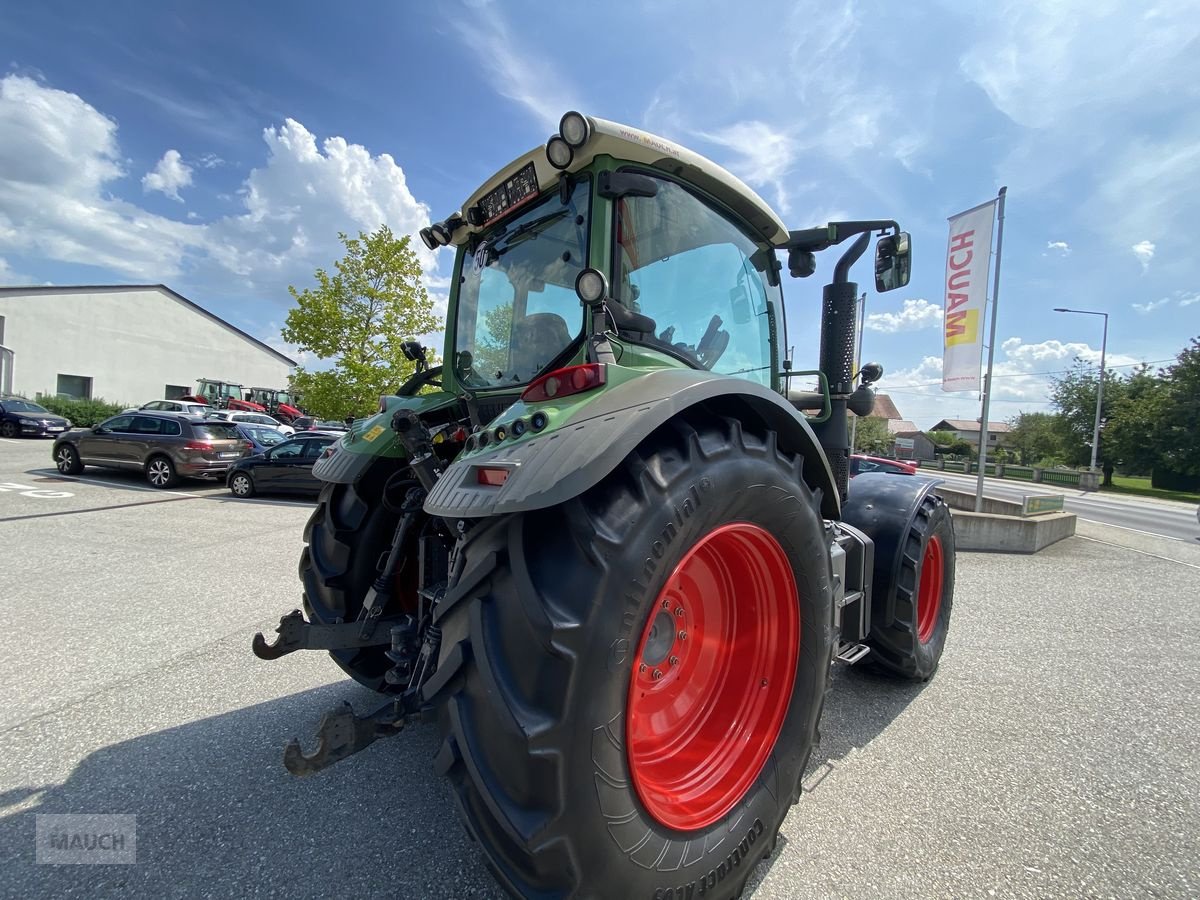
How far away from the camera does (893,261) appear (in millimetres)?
2793

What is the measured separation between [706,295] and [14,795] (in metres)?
3.33

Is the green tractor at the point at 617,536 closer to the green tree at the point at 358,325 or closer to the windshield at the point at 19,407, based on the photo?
the green tree at the point at 358,325

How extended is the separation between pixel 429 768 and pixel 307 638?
2.45ft

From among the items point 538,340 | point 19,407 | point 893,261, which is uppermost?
point 893,261

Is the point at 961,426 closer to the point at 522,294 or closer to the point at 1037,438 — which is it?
the point at 1037,438

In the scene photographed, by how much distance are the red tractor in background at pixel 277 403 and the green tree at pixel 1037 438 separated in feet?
168

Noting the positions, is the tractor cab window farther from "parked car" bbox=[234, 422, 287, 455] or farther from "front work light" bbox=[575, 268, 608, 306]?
"parked car" bbox=[234, 422, 287, 455]

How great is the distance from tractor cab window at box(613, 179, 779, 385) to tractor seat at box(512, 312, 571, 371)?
0.34 m

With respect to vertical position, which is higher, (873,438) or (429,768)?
(873,438)

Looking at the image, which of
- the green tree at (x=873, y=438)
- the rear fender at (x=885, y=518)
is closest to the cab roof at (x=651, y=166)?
the rear fender at (x=885, y=518)

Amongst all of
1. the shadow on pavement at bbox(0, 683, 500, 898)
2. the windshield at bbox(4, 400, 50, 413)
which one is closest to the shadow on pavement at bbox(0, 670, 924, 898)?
the shadow on pavement at bbox(0, 683, 500, 898)

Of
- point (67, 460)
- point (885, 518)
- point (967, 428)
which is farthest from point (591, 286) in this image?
point (967, 428)

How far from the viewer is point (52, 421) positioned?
20.8 m

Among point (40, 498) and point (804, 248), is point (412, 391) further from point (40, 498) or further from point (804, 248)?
point (40, 498)
